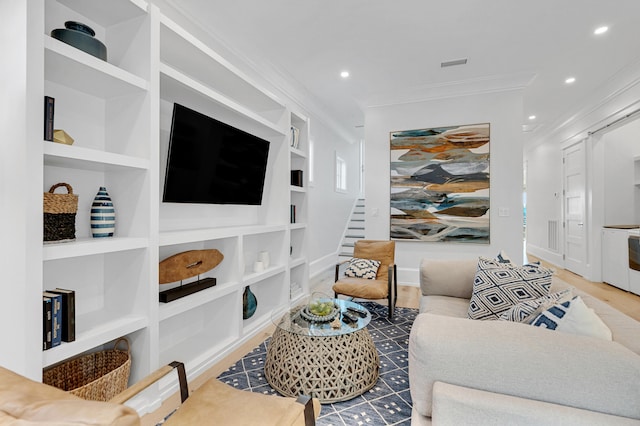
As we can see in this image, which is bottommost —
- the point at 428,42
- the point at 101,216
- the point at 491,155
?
the point at 101,216

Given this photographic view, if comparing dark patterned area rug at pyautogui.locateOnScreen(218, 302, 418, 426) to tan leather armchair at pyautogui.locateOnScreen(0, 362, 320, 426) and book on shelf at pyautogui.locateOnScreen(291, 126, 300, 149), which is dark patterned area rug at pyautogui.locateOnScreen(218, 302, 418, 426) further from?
book on shelf at pyautogui.locateOnScreen(291, 126, 300, 149)

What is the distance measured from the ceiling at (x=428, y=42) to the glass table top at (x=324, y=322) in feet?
7.94

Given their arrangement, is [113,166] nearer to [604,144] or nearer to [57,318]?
[57,318]

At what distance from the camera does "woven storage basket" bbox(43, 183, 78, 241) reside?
4.78 feet

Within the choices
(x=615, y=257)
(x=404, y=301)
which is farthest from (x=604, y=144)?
(x=404, y=301)

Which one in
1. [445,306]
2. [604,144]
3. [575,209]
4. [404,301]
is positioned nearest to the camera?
[445,306]

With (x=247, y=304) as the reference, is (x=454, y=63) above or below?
above

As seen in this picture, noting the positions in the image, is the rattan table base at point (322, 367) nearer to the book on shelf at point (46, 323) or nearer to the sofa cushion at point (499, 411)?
the sofa cushion at point (499, 411)

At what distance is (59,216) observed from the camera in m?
1.50

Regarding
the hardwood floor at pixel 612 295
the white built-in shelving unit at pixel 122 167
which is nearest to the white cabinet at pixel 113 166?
the white built-in shelving unit at pixel 122 167

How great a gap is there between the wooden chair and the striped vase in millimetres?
2109

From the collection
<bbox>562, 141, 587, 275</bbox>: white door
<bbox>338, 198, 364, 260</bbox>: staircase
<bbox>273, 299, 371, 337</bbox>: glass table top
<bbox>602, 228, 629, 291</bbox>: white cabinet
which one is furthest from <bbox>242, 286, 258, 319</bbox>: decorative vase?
<bbox>562, 141, 587, 275</bbox>: white door

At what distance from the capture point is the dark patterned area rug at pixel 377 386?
1.75m

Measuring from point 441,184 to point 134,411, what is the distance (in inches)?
178
